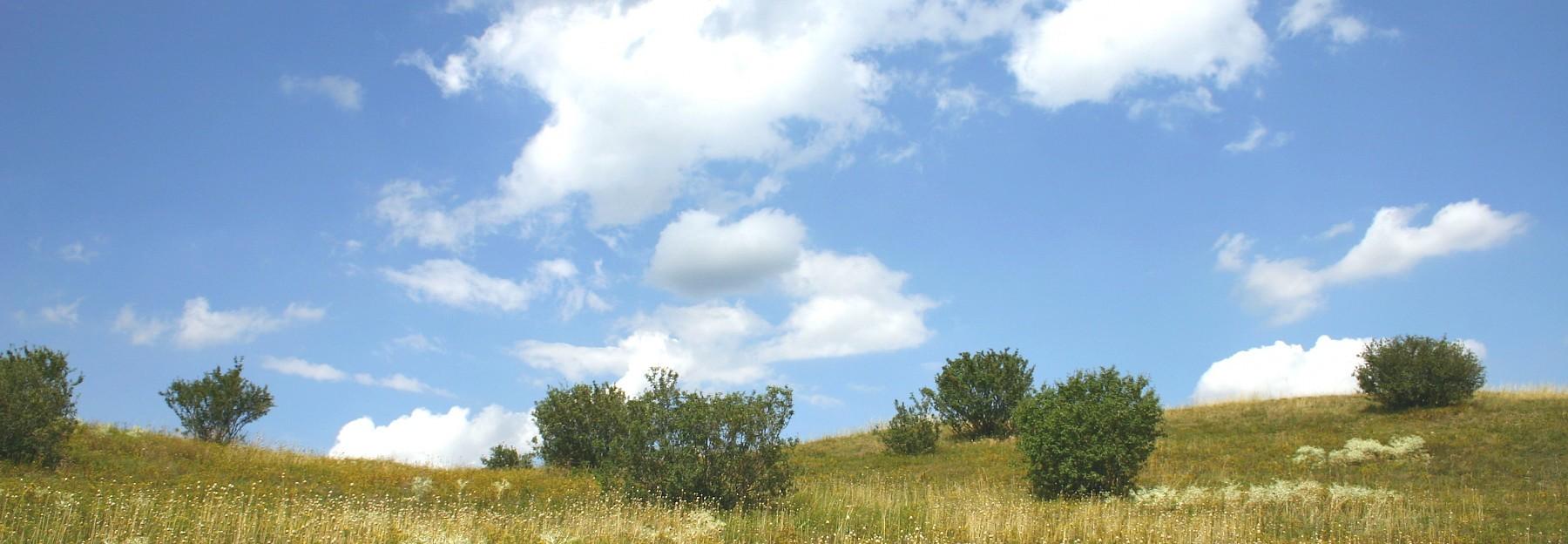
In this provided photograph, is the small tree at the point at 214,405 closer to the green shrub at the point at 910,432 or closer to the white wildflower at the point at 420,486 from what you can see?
the white wildflower at the point at 420,486

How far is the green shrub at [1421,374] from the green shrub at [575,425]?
2543 cm

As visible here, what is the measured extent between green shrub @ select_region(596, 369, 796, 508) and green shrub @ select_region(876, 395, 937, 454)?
13214mm

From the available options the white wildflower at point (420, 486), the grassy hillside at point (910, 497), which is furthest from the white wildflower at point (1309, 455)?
the white wildflower at point (420, 486)

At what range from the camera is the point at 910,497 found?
20.0m

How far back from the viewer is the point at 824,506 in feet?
54.5

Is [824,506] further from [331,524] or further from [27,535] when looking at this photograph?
[27,535]

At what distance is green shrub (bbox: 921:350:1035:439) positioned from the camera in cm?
3225

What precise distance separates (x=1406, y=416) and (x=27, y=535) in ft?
111

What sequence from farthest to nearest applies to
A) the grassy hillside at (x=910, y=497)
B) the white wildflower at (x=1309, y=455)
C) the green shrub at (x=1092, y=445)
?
the white wildflower at (x=1309, y=455) → the green shrub at (x=1092, y=445) → the grassy hillside at (x=910, y=497)

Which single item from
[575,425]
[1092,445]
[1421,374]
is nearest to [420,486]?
[575,425]

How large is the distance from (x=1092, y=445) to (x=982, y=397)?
12684 mm

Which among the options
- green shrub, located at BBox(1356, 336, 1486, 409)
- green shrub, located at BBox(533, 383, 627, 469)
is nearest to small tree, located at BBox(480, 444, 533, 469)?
green shrub, located at BBox(533, 383, 627, 469)

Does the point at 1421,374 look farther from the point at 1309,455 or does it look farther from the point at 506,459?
the point at 506,459

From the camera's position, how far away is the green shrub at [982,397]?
32250 mm
